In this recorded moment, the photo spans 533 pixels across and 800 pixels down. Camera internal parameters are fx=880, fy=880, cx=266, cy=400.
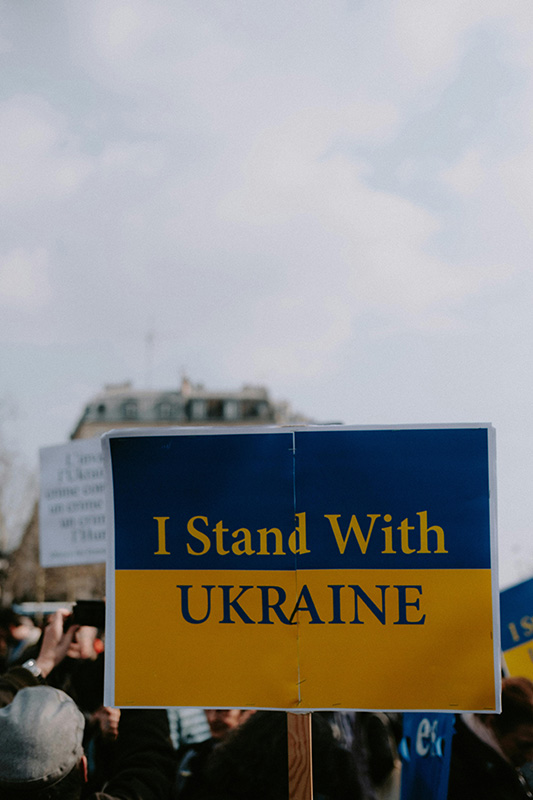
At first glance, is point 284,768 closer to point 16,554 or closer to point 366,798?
point 366,798

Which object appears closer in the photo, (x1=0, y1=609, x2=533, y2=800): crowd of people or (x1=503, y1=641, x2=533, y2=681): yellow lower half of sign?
(x1=0, y1=609, x2=533, y2=800): crowd of people

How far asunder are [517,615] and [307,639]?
7.47ft

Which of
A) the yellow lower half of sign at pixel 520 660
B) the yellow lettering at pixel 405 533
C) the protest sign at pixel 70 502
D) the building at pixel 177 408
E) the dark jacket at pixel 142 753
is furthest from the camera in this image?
the building at pixel 177 408

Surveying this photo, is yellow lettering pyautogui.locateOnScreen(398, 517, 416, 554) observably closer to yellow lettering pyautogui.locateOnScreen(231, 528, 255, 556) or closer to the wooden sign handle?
yellow lettering pyautogui.locateOnScreen(231, 528, 255, 556)

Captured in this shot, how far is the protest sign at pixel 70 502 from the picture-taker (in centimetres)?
725

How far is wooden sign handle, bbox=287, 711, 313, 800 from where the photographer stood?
2408mm

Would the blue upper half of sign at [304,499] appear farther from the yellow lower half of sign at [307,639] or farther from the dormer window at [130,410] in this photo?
the dormer window at [130,410]

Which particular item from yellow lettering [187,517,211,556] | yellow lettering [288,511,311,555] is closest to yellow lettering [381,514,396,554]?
yellow lettering [288,511,311,555]

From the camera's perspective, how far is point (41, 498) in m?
7.39

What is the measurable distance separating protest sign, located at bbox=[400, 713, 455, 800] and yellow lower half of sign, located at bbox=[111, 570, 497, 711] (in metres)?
1.10

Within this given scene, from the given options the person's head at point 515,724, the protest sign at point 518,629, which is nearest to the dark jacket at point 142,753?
the person's head at point 515,724

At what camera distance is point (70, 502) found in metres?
7.36

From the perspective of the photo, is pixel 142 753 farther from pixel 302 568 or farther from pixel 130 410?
pixel 130 410

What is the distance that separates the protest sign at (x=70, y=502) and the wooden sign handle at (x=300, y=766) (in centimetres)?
493
